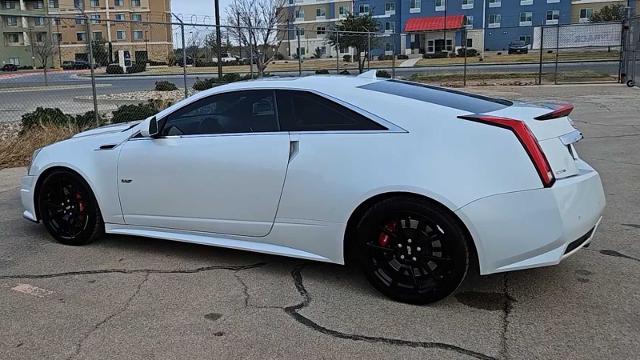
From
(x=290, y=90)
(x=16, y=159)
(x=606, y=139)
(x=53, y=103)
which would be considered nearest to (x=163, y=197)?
(x=290, y=90)

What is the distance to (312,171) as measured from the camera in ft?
13.4

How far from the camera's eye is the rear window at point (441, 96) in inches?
162

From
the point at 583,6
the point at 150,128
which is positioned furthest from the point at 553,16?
the point at 150,128

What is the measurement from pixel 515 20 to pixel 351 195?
273ft

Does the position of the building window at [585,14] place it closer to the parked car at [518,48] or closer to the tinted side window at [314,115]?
the parked car at [518,48]

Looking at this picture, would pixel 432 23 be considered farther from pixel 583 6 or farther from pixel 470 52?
pixel 583 6

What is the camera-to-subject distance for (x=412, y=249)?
3828 millimetres

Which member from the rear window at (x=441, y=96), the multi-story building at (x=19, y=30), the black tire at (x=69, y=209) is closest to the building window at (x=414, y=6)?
the multi-story building at (x=19, y=30)

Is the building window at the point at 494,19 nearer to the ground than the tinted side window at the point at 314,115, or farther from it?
farther from it

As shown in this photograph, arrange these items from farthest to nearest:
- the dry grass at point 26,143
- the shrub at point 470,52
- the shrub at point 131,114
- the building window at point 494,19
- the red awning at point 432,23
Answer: the building window at point 494,19
the red awning at point 432,23
the shrub at point 470,52
the shrub at point 131,114
the dry grass at point 26,143

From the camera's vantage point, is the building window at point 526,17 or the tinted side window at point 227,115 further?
the building window at point 526,17

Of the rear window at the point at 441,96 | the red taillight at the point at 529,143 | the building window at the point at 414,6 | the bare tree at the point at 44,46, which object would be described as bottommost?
the red taillight at the point at 529,143

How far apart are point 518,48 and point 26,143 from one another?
6401cm

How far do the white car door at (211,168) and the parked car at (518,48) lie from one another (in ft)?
217
